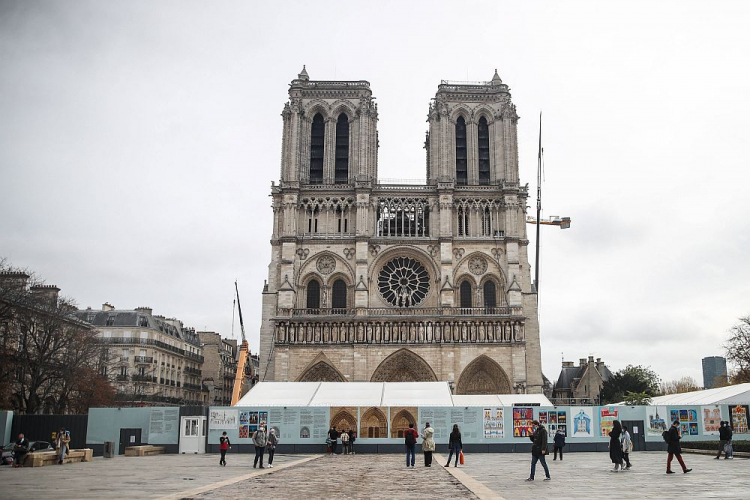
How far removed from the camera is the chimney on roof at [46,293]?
1441 inches

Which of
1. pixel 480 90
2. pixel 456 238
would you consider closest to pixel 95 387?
pixel 456 238

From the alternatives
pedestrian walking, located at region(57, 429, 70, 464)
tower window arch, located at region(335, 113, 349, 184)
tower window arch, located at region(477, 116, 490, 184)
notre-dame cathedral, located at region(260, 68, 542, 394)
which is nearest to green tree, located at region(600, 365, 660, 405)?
notre-dame cathedral, located at region(260, 68, 542, 394)

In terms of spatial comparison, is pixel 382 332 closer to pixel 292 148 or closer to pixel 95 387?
pixel 292 148

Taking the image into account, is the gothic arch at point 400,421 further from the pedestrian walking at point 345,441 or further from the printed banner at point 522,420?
the printed banner at point 522,420

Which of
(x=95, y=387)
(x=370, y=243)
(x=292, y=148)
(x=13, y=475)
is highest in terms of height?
(x=292, y=148)

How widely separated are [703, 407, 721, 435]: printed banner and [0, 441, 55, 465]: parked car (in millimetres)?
24252

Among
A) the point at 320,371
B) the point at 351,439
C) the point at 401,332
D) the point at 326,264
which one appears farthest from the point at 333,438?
the point at 326,264

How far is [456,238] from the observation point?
50.2 metres

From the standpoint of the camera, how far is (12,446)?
25875 mm

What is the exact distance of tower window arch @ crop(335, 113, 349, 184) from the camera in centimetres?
5270

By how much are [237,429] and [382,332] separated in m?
19.4

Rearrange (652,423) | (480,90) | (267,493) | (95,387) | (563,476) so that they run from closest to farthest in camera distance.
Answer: (267,493), (563,476), (652,423), (95,387), (480,90)

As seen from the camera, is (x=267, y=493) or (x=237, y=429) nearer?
(x=267, y=493)

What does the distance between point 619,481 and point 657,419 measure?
51.1ft
